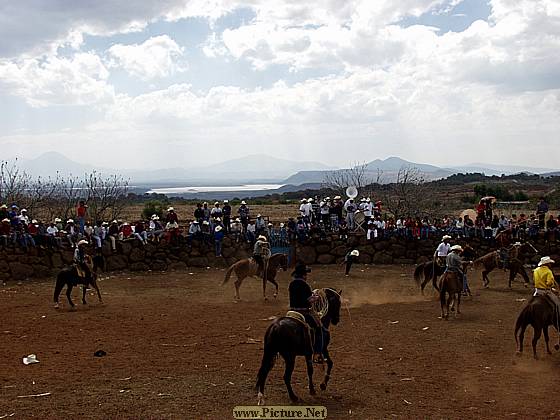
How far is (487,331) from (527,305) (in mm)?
2283

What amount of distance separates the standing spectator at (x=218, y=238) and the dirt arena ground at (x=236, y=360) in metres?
5.29

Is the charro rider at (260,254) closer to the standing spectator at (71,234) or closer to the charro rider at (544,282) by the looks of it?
the standing spectator at (71,234)

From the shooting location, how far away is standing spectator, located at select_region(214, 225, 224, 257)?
23.0 m

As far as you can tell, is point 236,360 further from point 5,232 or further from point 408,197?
point 408,197

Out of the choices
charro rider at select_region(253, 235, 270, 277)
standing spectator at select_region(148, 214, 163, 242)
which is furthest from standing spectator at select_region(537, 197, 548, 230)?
standing spectator at select_region(148, 214, 163, 242)

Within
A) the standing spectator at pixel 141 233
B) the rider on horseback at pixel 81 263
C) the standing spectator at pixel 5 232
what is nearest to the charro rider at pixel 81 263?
the rider on horseback at pixel 81 263

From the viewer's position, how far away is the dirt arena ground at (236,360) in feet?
28.2

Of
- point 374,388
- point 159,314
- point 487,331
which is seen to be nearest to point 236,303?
point 159,314

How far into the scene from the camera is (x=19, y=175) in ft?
104

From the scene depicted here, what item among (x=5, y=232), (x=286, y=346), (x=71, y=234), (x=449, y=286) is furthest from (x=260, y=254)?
(x=286, y=346)

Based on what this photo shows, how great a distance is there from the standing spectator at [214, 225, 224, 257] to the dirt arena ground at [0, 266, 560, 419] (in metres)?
5.29

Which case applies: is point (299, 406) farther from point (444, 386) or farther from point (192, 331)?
point (192, 331)

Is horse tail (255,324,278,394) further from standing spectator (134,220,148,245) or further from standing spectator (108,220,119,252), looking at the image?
standing spectator (134,220,148,245)

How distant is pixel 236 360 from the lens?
10.9 meters
